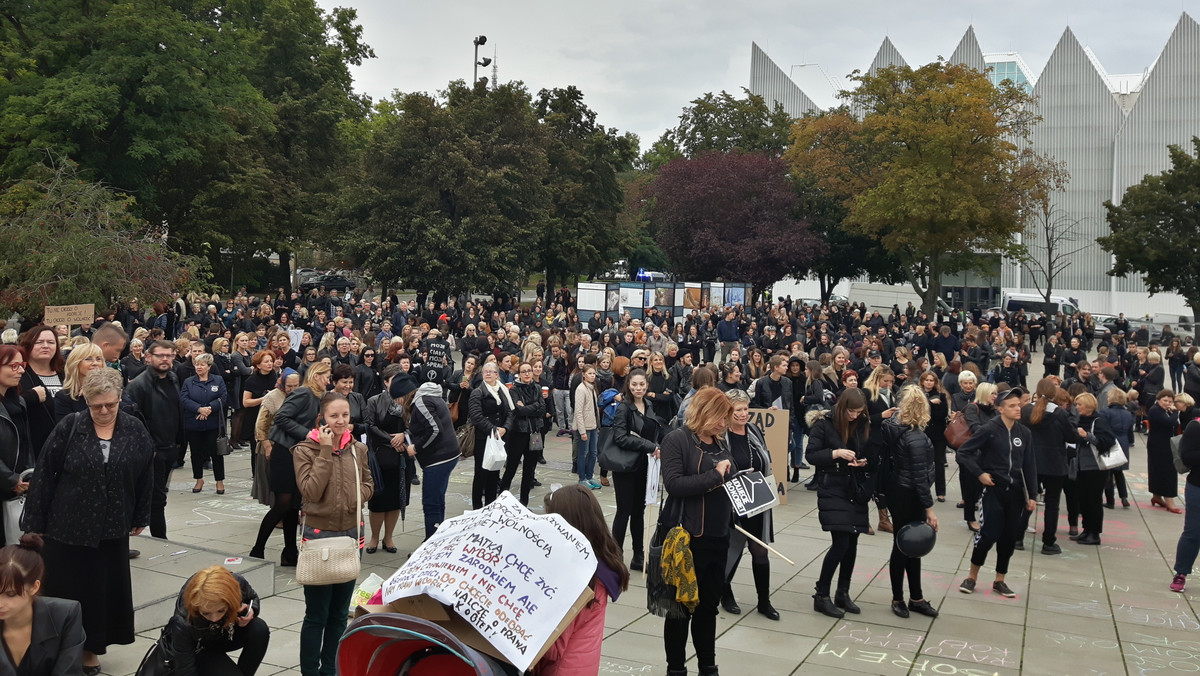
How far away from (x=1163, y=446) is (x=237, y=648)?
1117 centimetres

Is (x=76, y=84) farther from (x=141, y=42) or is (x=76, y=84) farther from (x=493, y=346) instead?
(x=493, y=346)

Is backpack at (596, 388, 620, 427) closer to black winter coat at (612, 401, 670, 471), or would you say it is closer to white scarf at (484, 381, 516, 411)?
black winter coat at (612, 401, 670, 471)

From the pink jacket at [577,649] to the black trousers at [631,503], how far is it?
4.75 metres

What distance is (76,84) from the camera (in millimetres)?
29969

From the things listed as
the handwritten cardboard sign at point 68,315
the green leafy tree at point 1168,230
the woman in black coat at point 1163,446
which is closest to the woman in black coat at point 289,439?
the handwritten cardboard sign at point 68,315

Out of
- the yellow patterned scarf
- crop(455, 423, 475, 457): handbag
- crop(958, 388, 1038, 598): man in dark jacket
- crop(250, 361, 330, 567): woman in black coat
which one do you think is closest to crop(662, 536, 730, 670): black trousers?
the yellow patterned scarf

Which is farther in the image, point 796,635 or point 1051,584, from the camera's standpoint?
point 1051,584

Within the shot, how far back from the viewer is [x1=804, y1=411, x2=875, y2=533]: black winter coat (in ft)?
23.7

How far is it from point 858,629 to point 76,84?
3054 centimetres

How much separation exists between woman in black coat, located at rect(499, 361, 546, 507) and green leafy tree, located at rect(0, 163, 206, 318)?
15.2 meters

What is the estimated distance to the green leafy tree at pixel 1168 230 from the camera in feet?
145

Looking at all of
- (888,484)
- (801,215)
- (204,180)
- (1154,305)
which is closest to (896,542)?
(888,484)

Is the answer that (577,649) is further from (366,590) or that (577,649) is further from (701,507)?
(701,507)

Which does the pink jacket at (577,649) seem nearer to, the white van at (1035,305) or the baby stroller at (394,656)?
the baby stroller at (394,656)
